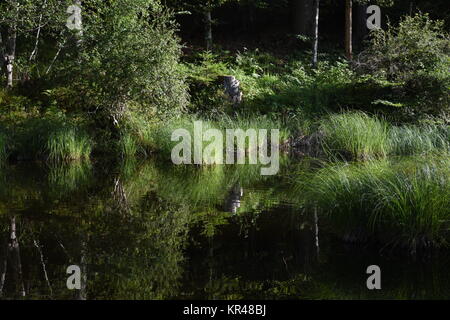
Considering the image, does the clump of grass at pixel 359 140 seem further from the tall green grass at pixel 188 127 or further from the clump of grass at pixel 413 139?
the tall green grass at pixel 188 127

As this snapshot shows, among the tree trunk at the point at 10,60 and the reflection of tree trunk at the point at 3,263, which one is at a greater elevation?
the tree trunk at the point at 10,60

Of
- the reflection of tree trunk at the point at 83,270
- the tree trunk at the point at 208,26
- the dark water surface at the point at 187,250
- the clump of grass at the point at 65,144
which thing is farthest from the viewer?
the tree trunk at the point at 208,26

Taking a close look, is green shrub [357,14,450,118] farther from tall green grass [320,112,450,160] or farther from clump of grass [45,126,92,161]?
clump of grass [45,126,92,161]

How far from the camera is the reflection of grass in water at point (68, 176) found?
349 inches

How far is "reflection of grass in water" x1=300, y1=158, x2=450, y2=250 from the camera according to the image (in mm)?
5285

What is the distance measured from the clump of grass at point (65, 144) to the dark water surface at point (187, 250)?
9.67ft

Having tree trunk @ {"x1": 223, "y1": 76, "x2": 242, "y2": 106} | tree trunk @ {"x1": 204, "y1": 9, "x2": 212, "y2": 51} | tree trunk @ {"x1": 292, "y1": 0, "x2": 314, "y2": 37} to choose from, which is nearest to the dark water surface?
tree trunk @ {"x1": 223, "y1": 76, "x2": 242, "y2": 106}

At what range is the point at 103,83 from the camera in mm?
12328

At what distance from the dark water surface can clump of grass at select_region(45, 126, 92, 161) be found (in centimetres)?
295

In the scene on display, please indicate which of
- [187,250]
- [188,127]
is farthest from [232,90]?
[187,250]

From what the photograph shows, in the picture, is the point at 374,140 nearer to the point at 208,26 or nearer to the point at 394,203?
the point at 394,203

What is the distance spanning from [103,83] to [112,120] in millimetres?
1004

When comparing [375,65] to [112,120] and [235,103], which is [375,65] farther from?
[112,120]

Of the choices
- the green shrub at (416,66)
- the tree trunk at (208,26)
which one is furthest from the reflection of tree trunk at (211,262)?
the tree trunk at (208,26)
